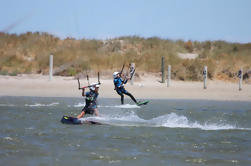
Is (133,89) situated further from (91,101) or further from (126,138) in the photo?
(126,138)

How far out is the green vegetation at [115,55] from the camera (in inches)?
1148

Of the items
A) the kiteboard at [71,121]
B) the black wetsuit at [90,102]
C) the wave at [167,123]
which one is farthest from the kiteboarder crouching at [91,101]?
the kiteboard at [71,121]

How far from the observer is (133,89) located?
24.7 metres

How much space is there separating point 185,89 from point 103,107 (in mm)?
5885

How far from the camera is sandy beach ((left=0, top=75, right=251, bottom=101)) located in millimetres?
23594

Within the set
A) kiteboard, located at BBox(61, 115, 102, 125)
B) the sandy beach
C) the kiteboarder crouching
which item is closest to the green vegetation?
the sandy beach

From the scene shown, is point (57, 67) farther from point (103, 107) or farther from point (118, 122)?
point (118, 122)

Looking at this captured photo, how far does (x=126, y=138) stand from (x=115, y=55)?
19897 mm

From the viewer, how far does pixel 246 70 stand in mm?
29156

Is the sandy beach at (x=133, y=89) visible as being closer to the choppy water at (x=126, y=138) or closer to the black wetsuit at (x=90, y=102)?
the choppy water at (x=126, y=138)

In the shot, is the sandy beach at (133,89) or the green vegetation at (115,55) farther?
the green vegetation at (115,55)

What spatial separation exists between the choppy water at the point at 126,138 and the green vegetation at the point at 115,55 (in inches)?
366

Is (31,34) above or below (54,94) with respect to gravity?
above

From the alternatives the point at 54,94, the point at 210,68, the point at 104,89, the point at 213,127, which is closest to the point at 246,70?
the point at 210,68
